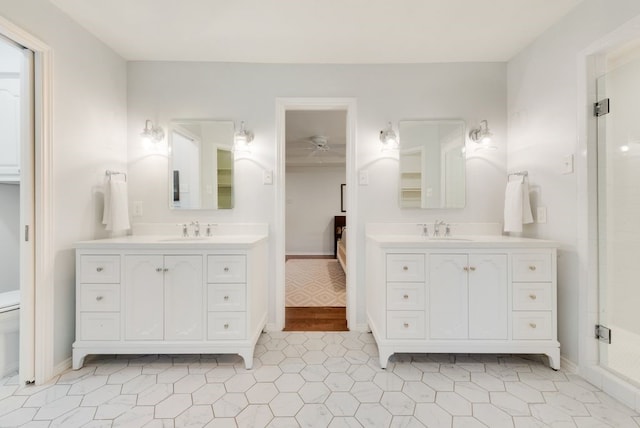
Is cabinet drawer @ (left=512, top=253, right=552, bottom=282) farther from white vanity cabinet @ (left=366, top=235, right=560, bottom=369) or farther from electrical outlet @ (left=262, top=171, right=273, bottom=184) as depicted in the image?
electrical outlet @ (left=262, top=171, right=273, bottom=184)

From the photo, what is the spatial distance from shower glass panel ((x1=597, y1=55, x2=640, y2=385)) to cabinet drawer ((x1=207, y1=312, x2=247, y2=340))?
2.14m

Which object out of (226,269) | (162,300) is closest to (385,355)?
(226,269)

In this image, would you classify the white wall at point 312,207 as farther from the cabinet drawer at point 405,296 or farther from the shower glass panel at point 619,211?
the shower glass panel at point 619,211

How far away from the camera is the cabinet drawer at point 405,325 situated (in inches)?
68.3

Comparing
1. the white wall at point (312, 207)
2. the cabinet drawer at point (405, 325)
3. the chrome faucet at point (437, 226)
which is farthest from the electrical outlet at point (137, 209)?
the white wall at point (312, 207)

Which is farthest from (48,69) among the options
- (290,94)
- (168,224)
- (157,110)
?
(290,94)

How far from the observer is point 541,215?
6.34 ft

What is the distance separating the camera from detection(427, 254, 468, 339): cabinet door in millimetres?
1729

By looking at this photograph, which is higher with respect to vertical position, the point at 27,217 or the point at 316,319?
the point at 27,217

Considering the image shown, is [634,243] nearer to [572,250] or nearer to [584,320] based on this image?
[572,250]

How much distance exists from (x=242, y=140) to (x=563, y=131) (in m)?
2.24

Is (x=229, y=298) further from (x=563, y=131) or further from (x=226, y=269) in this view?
(x=563, y=131)

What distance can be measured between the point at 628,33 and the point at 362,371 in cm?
235

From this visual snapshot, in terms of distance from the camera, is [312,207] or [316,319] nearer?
[316,319]
